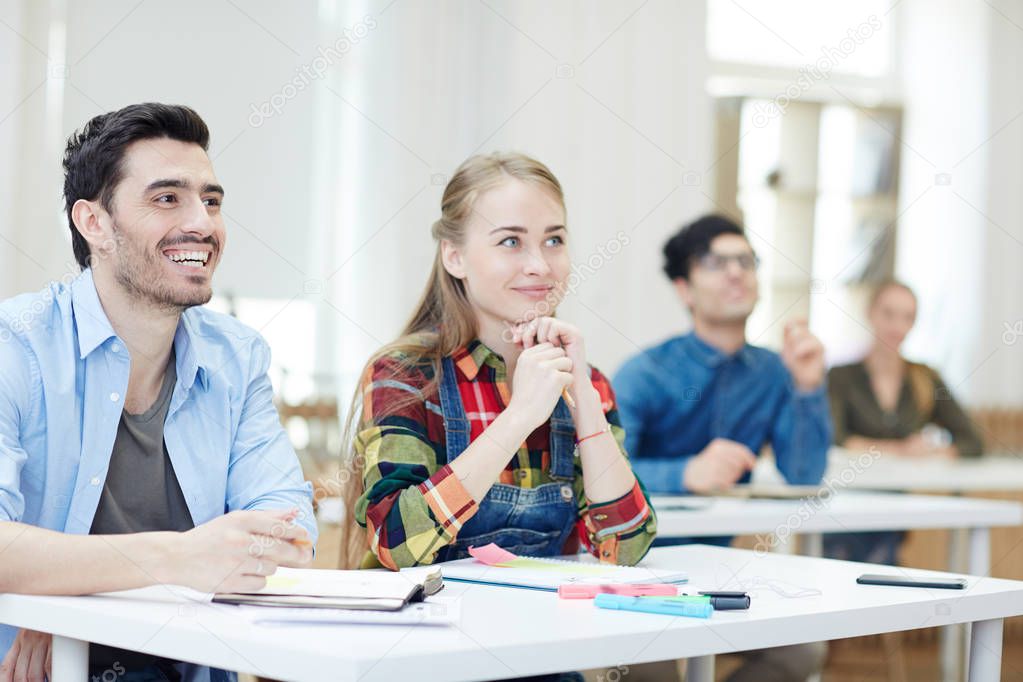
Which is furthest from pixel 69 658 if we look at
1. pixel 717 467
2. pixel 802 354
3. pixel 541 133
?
pixel 541 133

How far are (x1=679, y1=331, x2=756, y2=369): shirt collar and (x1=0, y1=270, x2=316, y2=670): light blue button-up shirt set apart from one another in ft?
5.04

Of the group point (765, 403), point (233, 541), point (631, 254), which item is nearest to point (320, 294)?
point (631, 254)

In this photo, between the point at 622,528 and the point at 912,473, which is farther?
the point at 912,473

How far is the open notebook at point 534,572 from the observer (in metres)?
1.41

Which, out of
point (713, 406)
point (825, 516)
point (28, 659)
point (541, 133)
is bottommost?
point (28, 659)

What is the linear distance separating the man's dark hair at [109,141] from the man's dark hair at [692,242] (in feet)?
6.04

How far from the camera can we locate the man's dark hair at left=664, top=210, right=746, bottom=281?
3252 mm

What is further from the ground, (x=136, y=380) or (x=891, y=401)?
(x=891, y=401)

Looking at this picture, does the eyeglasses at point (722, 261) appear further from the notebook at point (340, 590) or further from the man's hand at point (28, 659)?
the man's hand at point (28, 659)

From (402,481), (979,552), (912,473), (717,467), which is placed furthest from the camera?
(912,473)

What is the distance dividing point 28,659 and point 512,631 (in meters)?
0.62

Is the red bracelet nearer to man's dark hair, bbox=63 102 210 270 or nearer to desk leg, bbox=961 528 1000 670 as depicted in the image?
man's dark hair, bbox=63 102 210 270

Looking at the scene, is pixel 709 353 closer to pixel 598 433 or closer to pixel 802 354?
pixel 802 354

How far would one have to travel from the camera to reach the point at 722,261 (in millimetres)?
3191
